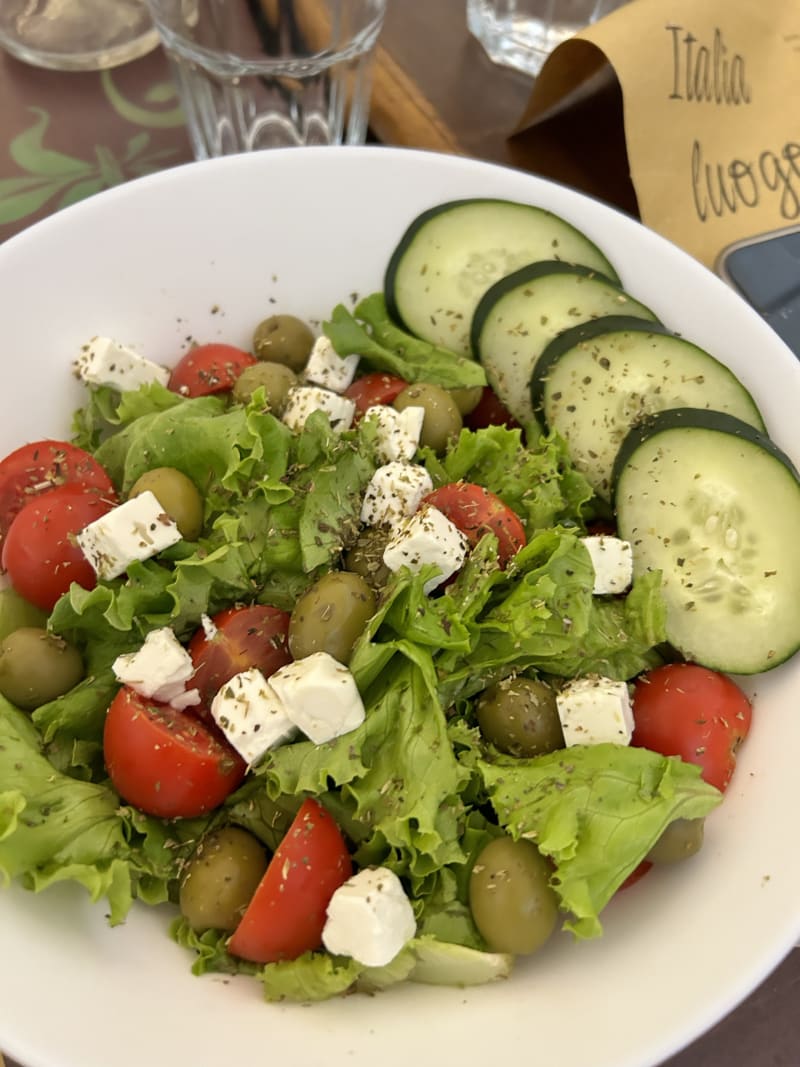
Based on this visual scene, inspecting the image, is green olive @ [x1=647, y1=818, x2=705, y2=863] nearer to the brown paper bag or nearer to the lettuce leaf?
the lettuce leaf

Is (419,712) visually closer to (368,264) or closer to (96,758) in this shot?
(96,758)

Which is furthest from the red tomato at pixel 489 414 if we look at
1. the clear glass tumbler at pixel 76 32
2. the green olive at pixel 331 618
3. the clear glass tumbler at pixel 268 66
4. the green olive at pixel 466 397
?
the clear glass tumbler at pixel 76 32

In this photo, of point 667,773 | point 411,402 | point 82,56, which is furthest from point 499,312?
point 82,56

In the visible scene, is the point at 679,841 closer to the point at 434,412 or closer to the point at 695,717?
the point at 695,717

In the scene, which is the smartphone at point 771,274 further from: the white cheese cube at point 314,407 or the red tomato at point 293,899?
the red tomato at point 293,899

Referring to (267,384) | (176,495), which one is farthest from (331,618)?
(267,384)

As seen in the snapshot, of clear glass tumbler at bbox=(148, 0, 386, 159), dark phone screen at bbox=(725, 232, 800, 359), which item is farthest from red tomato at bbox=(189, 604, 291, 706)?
clear glass tumbler at bbox=(148, 0, 386, 159)
